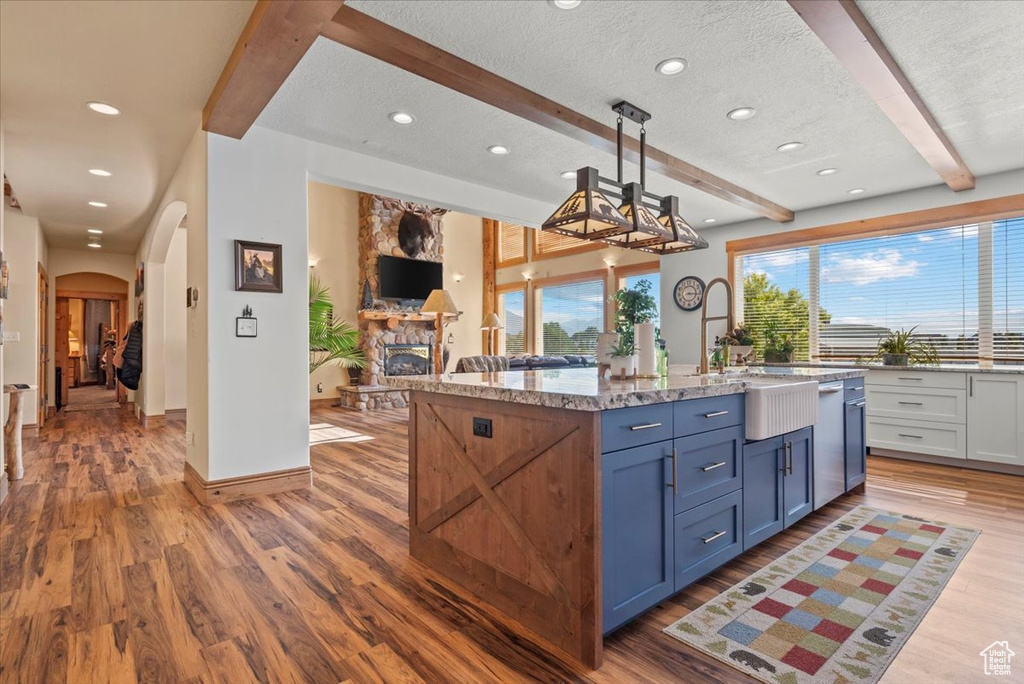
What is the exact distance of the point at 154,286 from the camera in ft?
21.6

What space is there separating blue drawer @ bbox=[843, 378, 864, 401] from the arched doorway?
10.4 metres

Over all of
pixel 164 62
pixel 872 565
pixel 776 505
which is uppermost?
pixel 164 62

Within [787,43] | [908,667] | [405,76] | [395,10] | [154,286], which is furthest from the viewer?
[154,286]

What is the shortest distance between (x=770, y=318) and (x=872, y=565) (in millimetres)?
4152

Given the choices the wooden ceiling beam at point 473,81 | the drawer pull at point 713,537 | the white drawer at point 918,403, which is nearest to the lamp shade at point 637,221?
the wooden ceiling beam at point 473,81

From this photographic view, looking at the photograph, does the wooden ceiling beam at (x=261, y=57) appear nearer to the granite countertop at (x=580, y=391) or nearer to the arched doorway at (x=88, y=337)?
the granite countertop at (x=580, y=391)

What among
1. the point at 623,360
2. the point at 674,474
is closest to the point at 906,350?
the point at 623,360

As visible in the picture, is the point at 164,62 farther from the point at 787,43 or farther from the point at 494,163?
the point at 787,43

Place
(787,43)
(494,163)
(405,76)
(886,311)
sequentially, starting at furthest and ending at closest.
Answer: (886,311)
(494,163)
(405,76)
(787,43)

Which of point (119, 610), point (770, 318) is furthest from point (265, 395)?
point (770, 318)

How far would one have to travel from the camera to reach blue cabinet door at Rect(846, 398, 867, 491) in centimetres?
347

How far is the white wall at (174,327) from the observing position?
22.1 ft

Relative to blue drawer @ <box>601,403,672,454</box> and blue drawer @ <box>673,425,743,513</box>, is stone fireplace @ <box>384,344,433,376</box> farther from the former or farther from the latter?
blue drawer @ <box>601,403,672,454</box>

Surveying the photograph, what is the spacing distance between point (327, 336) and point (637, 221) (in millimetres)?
6204
